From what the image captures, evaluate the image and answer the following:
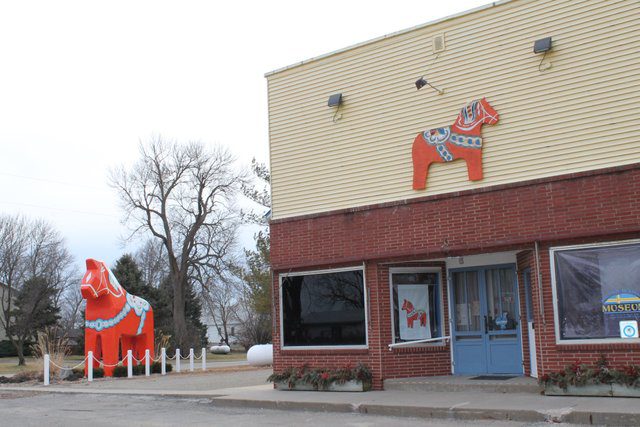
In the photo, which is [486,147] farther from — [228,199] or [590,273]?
[228,199]

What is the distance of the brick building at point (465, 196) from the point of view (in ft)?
43.1

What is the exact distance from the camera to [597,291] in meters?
13.0

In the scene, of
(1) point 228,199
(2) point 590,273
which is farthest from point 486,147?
(1) point 228,199

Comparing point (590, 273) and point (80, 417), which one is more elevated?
point (590, 273)

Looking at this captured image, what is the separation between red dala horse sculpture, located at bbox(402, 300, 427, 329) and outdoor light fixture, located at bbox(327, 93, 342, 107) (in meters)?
4.87

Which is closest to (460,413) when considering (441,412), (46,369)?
(441,412)

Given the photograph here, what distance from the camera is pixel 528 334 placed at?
1510 centimetres

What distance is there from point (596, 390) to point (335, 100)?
8.51 m

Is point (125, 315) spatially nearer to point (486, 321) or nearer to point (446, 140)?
point (486, 321)

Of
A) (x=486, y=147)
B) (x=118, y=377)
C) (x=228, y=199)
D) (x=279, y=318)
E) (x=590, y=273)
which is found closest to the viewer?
(x=590, y=273)

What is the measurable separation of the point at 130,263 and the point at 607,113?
42936mm

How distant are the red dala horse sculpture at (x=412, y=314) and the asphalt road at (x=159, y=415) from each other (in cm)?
361

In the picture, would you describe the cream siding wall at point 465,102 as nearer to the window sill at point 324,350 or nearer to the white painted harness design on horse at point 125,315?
the window sill at point 324,350

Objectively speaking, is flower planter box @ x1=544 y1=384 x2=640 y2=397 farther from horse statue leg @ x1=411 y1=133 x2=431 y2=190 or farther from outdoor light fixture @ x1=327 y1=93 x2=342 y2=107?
outdoor light fixture @ x1=327 y1=93 x2=342 y2=107
